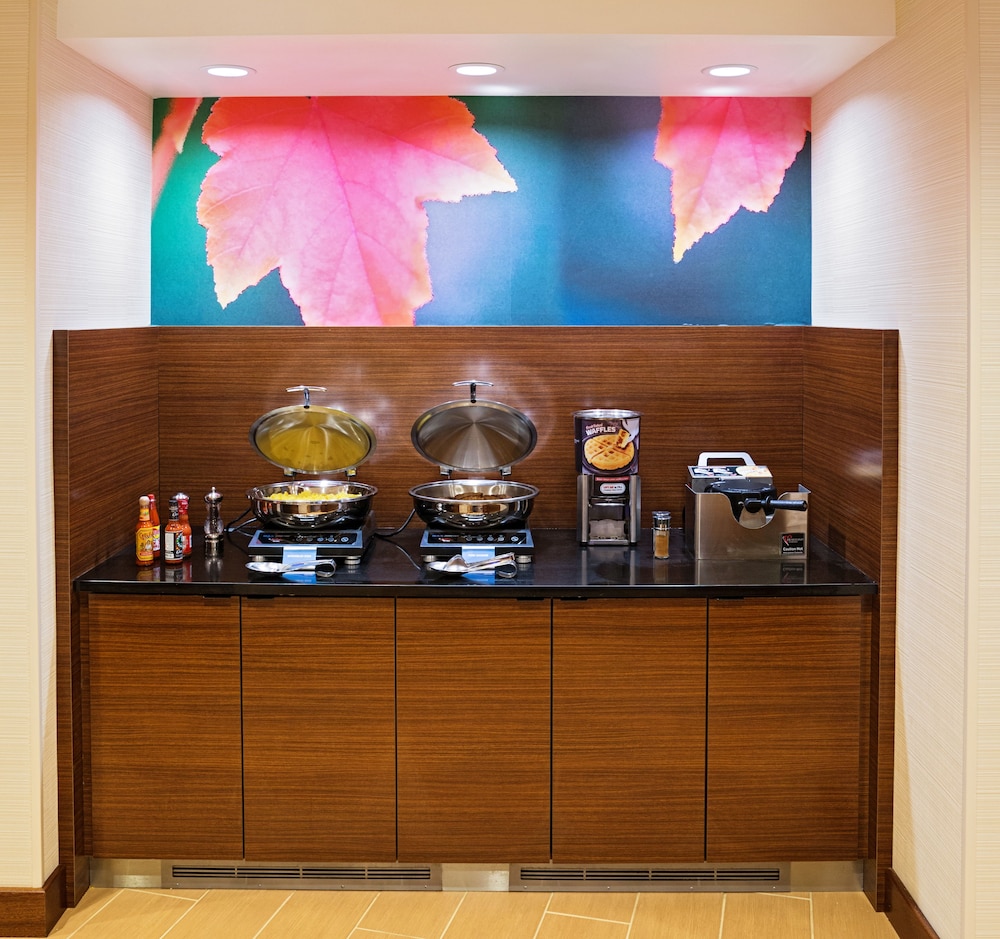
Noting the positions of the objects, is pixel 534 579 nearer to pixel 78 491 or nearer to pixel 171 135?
pixel 78 491

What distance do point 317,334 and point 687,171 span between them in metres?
1.25

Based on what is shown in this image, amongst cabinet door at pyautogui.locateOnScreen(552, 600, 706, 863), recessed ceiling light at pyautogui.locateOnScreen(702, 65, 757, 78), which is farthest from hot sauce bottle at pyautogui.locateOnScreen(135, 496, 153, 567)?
recessed ceiling light at pyautogui.locateOnScreen(702, 65, 757, 78)

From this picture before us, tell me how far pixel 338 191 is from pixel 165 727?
66.4 inches

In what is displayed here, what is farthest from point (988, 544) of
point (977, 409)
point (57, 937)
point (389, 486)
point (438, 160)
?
point (57, 937)

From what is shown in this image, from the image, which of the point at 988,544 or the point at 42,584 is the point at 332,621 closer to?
the point at 42,584

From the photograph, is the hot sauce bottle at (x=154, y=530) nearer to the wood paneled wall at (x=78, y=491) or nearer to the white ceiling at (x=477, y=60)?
the wood paneled wall at (x=78, y=491)

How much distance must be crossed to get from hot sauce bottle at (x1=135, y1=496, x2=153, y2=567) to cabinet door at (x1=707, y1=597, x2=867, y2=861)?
58.1 inches

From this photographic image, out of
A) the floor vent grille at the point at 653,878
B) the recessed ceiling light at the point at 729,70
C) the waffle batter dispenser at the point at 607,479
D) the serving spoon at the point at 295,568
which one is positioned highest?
the recessed ceiling light at the point at 729,70

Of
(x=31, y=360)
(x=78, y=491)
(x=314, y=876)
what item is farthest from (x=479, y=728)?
(x=31, y=360)

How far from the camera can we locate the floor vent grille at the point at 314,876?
301 centimetres

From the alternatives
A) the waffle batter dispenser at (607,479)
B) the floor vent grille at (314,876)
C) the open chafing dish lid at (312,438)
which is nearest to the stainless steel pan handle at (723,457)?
the waffle batter dispenser at (607,479)

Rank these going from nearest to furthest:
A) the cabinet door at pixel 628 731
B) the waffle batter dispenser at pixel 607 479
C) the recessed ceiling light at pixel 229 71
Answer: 1. the cabinet door at pixel 628 731
2. the recessed ceiling light at pixel 229 71
3. the waffle batter dispenser at pixel 607 479

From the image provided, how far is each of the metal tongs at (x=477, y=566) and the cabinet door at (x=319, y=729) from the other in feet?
0.55

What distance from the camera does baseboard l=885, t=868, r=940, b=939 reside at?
2.66 metres
